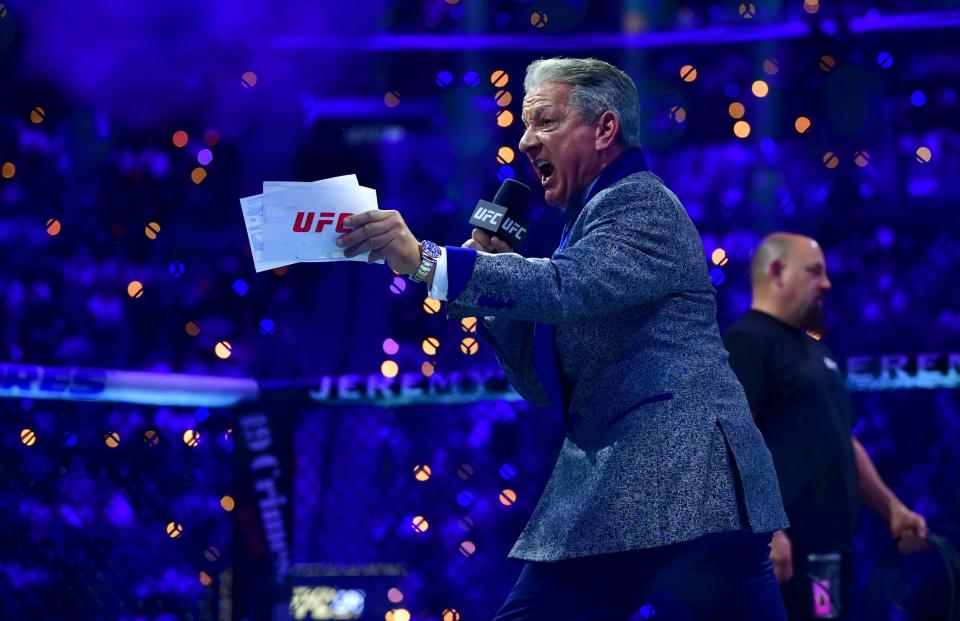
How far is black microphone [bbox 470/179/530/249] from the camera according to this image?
197cm

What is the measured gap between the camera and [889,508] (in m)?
3.44

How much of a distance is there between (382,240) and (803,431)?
193cm

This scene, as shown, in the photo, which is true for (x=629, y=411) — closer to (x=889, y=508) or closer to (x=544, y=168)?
(x=544, y=168)

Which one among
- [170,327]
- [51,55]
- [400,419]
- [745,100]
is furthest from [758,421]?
[51,55]

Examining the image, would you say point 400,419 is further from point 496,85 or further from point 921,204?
point 921,204

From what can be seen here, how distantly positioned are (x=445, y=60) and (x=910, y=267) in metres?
1.69

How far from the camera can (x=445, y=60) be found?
404cm

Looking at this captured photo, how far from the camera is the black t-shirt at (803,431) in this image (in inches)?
126

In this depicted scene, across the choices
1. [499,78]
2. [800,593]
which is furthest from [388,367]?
[800,593]

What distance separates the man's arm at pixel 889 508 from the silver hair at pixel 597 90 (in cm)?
178

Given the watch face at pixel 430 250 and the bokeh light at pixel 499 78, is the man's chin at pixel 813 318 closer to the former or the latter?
the bokeh light at pixel 499 78

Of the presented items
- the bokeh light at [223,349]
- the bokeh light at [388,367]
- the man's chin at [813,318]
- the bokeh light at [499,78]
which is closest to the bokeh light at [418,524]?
the bokeh light at [388,367]

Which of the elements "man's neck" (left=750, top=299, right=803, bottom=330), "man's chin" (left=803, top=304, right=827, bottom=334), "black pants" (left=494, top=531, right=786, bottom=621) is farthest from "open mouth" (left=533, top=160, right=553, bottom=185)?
Answer: "man's chin" (left=803, top=304, right=827, bottom=334)

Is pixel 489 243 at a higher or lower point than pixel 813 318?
higher
